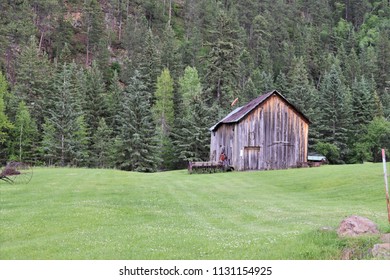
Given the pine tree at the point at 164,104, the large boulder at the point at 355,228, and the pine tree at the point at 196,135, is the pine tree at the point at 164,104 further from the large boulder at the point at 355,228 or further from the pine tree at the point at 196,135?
the large boulder at the point at 355,228

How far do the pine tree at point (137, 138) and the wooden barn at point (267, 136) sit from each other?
13023 millimetres

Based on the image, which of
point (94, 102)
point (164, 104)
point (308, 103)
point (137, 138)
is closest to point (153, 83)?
point (164, 104)

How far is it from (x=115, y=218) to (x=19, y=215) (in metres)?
3.75

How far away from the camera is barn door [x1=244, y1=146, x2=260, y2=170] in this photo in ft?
145

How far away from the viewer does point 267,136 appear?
44844mm

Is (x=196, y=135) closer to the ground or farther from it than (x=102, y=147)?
farther from it

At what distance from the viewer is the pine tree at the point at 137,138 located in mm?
54656

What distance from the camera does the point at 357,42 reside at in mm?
120625

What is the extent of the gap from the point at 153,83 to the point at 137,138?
24.3 meters

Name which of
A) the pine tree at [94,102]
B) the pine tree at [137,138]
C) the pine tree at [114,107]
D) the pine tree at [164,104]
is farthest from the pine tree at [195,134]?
the pine tree at [94,102]

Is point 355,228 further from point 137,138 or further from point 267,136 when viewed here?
point 137,138

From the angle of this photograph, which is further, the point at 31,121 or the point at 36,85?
the point at 36,85
